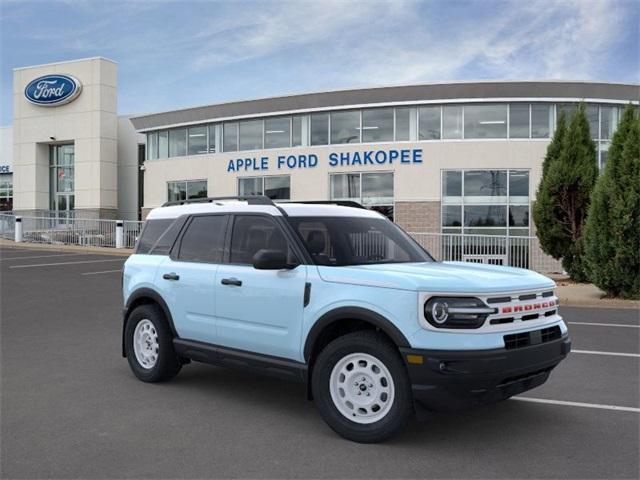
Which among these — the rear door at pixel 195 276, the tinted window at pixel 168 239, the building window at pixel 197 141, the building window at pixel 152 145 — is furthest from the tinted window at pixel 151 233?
the building window at pixel 152 145

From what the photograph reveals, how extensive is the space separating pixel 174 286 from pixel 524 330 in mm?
3209

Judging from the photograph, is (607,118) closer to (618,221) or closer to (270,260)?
(618,221)

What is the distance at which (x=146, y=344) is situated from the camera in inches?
253

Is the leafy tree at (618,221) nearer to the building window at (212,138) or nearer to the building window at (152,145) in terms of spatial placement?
the building window at (212,138)

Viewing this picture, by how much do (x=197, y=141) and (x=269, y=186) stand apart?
16.5 ft

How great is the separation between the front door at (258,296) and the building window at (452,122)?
19950 mm

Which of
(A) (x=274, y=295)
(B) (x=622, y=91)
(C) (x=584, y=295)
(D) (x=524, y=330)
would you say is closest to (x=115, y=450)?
(A) (x=274, y=295)

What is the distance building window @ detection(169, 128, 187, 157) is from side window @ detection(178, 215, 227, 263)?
2568cm

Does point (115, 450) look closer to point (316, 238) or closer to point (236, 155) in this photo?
point (316, 238)

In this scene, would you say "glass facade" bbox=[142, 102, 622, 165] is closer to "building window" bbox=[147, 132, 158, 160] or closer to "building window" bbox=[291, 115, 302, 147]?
"building window" bbox=[291, 115, 302, 147]

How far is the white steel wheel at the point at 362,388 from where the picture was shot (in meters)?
4.49

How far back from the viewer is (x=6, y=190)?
43.8 metres

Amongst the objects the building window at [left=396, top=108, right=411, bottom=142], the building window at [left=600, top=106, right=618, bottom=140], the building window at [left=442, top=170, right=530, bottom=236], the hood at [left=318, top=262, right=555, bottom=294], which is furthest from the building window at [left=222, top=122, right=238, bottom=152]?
the hood at [left=318, top=262, right=555, bottom=294]

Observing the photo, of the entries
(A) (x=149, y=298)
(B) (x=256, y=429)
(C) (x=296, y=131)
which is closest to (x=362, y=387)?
(B) (x=256, y=429)
